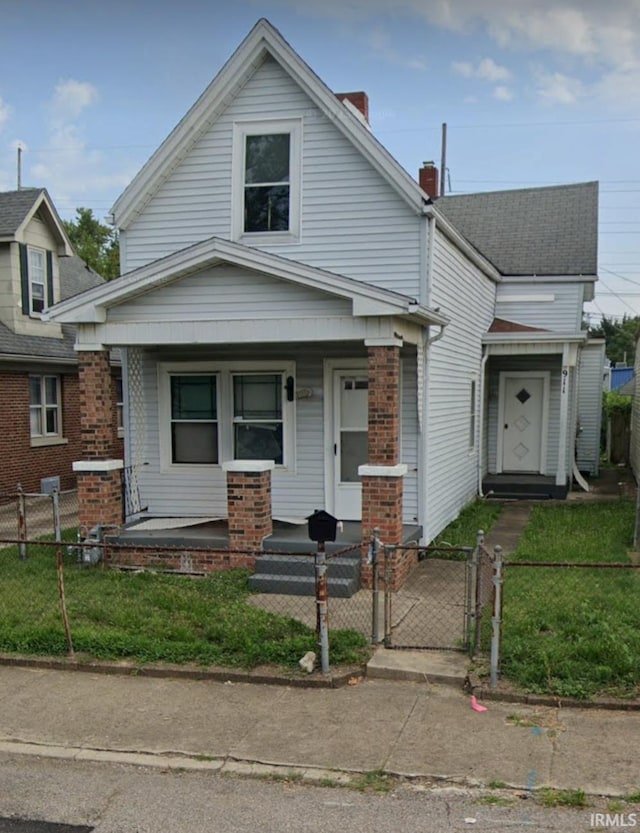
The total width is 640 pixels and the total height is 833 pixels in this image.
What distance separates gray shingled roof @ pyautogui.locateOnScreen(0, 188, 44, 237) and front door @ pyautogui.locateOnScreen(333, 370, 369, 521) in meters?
9.21

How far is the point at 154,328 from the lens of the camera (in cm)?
916

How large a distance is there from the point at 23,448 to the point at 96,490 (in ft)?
22.1

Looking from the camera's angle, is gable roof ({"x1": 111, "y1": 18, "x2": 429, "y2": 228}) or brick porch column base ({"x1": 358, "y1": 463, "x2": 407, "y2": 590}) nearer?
brick porch column base ({"x1": 358, "y1": 463, "x2": 407, "y2": 590})

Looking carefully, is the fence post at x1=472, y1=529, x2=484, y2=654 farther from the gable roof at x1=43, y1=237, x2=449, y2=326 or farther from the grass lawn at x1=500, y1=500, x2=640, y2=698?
the gable roof at x1=43, y1=237, x2=449, y2=326

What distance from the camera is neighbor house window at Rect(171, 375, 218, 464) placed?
10.7 m

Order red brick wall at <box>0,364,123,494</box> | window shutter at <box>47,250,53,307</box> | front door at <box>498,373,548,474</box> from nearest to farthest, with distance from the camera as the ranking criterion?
red brick wall at <box>0,364,123,494</box> < front door at <box>498,373,548,474</box> < window shutter at <box>47,250,53,307</box>

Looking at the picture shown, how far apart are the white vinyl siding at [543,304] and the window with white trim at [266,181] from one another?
7.09m

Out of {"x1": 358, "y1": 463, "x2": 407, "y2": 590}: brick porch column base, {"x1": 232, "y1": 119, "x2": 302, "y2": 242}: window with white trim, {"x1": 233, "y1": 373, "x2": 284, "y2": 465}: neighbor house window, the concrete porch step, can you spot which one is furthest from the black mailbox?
{"x1": 232, "y1": 119, "x2": 302, "y2": 242}: window with white trim

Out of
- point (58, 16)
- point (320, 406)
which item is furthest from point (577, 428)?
point (58, 16)

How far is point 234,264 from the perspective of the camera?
8.84 meters

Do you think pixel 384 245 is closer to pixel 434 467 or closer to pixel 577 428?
pixel 434 467

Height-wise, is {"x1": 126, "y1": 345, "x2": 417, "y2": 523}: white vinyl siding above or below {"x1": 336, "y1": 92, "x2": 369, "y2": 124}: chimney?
below

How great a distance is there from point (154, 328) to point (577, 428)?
12934mm

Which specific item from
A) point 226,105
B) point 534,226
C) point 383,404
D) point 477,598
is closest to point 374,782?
point 477,598
